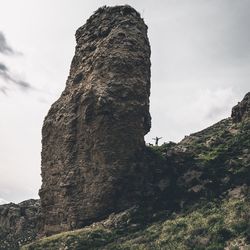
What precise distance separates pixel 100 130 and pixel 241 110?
25.1 meters

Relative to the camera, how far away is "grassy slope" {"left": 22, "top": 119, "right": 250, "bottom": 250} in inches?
1774

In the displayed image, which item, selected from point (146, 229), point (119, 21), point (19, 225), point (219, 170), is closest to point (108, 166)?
point (146, 229)

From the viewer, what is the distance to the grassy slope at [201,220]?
45.1 meters

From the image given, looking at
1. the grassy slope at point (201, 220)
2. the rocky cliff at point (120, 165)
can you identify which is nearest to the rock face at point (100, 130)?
the rocky cliff at point (120, 165)

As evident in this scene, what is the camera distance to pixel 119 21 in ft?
224

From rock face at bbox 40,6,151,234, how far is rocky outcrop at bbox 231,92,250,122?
16616 millimetres

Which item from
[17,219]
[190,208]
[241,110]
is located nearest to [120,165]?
[190,208]

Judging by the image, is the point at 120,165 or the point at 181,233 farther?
the point at 120,165

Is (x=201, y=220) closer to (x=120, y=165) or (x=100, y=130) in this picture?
(x=120, y=165)

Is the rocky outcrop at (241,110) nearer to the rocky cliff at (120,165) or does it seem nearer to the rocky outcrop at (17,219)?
the rocky cliff at (120,165)

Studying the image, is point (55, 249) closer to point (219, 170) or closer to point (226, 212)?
point (226, 212)

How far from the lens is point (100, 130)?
2384 inches

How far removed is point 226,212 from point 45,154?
28187 mm

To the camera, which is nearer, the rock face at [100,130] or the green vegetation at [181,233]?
the green vegetation at [181,233]
